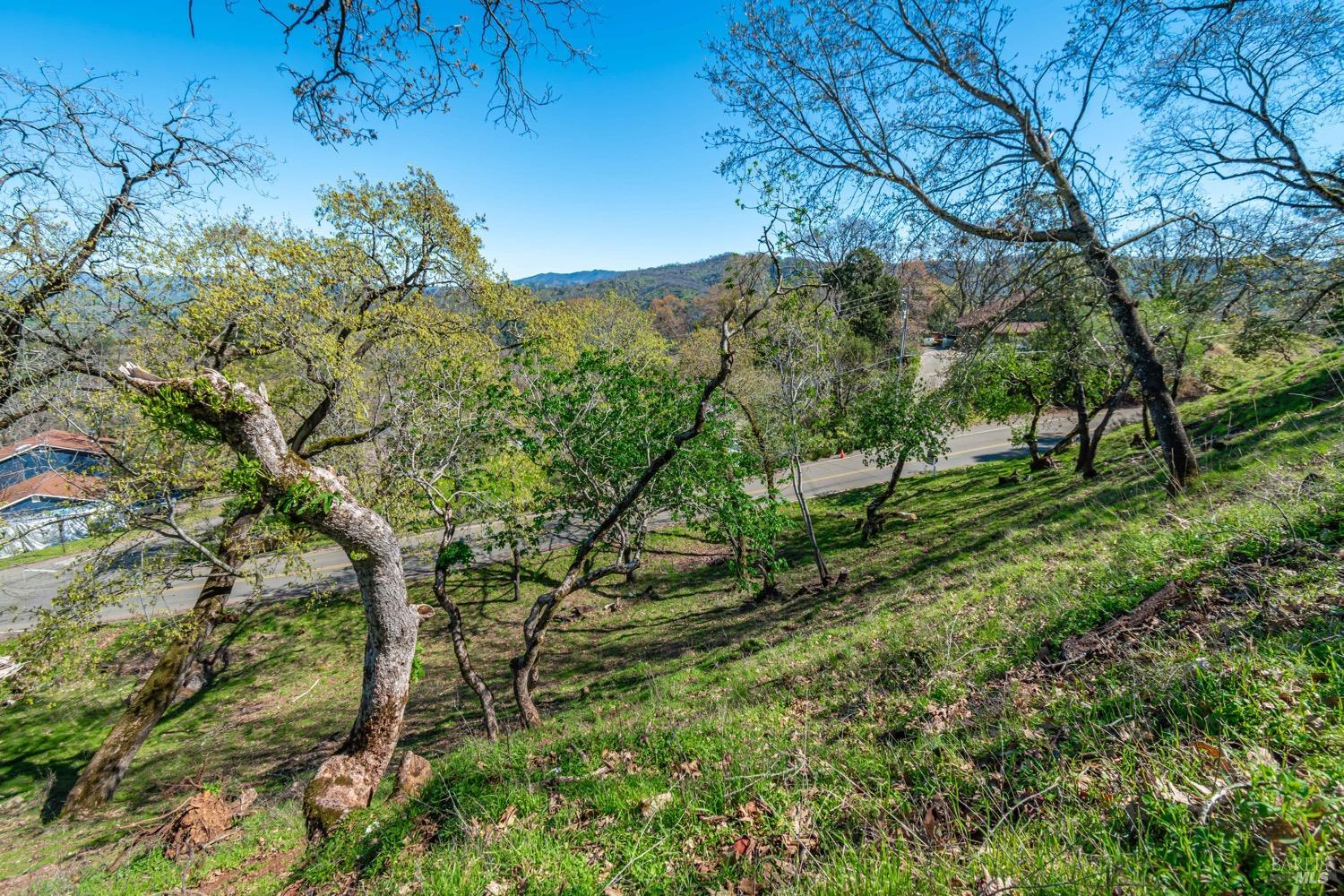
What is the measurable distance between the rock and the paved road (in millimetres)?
6605

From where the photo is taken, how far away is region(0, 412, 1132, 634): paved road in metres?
15.3

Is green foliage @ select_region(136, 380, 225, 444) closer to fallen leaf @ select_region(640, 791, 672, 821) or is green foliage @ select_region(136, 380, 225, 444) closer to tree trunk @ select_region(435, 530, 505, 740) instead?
tree trunk @ select_region(435, 530, 505, 740)

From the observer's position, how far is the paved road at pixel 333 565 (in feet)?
50.3

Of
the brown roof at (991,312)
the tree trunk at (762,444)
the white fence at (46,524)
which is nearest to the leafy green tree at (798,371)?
the tree trunk at (762,444)

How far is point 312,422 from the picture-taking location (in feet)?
35.2

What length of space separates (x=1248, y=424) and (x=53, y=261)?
25.4 metres

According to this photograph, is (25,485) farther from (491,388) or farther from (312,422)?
(491,388)

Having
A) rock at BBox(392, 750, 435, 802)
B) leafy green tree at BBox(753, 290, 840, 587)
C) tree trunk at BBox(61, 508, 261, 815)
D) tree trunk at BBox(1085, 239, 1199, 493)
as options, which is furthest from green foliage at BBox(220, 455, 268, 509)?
tree trunk at BBox(1085, 239, 1199, 493)

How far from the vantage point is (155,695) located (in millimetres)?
8820

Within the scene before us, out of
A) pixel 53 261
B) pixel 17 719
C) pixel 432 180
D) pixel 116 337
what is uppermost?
pixel 432 180

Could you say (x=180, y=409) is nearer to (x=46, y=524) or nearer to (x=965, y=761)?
(x=46, y=524)

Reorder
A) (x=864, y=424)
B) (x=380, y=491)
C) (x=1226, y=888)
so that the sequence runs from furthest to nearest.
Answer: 1. (x=864, y=424)
2. (x=380, y=491)
3. (x=1226, y=888)

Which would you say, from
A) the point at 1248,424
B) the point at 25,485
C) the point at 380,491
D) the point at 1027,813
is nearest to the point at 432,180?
the point at 380,491

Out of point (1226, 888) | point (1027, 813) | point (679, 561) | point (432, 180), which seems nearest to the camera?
point (1226, 888)
